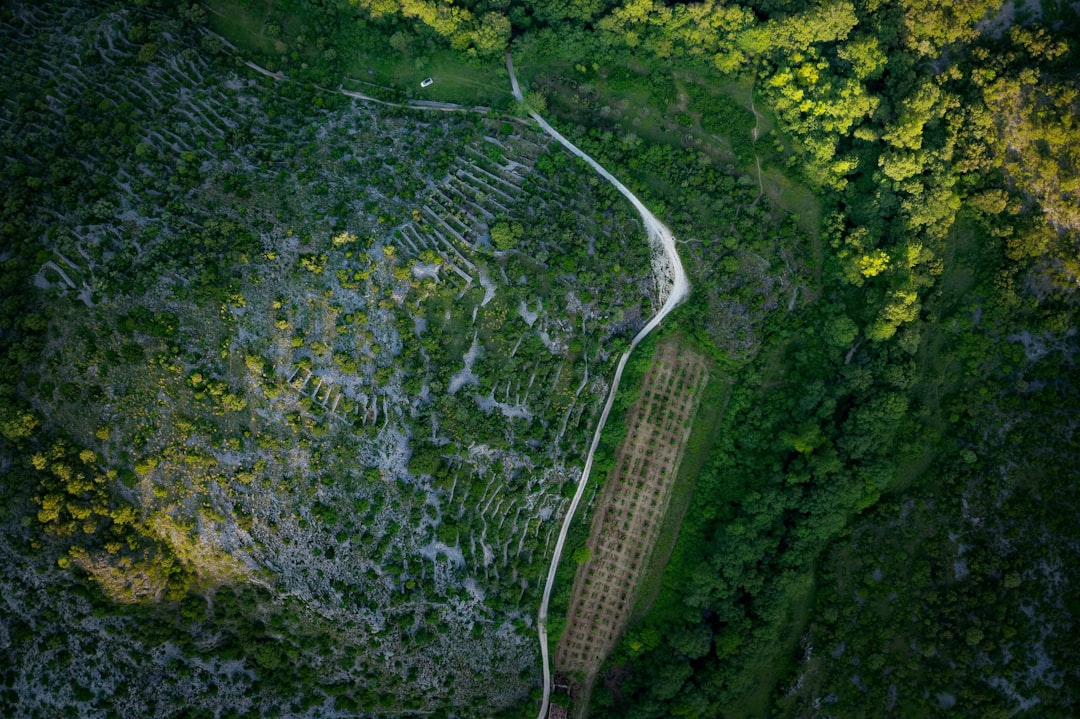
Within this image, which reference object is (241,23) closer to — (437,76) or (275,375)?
(437,76)

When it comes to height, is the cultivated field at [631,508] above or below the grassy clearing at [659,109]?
below

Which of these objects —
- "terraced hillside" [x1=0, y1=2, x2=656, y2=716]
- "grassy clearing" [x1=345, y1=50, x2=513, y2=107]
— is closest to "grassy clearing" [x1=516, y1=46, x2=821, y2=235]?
"grassy clearing" [x1=345, y1=50, x2=513, y2=107]

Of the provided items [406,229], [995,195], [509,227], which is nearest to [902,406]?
[995,195]

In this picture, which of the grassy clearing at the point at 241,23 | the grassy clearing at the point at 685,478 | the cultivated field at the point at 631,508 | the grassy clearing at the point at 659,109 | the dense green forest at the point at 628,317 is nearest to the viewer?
the dense green forest at the point at 628,317

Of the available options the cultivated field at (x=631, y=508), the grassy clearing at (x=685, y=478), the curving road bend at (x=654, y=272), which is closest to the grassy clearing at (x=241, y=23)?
the curving road bend at (x=654, y=272)

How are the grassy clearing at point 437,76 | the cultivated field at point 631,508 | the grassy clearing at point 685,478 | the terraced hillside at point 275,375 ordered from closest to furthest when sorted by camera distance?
1. the terraced hillside at point 275,375
2. the cultivated field at point 631,508
3. the grassy clearing at point 685,478
4. the grassy clearing at point 437,76

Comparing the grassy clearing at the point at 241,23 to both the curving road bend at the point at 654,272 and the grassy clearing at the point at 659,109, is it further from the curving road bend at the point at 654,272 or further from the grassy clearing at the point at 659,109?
the grassy clearing at the point at 659,109

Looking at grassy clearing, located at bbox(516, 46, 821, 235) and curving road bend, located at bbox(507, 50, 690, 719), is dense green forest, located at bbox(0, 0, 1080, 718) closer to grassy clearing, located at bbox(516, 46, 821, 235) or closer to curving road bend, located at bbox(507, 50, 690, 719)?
grassy clearing, located at bbox(516, 46, 821, 235)
